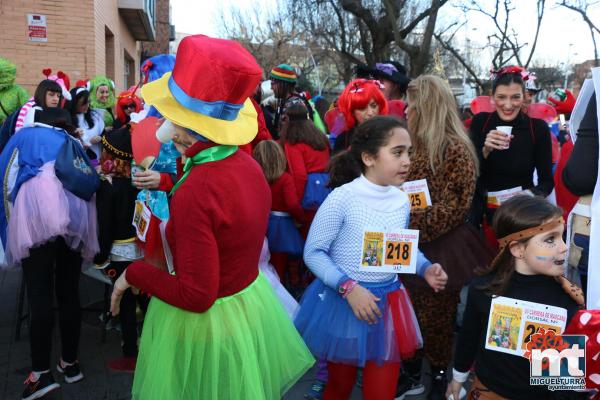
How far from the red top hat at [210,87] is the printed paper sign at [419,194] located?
1466 mm

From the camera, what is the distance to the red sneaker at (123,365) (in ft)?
12.9

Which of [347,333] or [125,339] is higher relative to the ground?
[347,333]

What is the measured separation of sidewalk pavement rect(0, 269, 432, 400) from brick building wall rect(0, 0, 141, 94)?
5304 millimetres

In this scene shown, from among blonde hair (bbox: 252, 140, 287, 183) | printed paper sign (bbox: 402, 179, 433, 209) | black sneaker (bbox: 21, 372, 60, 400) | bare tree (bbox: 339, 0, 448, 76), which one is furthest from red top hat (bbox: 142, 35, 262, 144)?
bare tree (bbox: 339, 0, 448, 76)

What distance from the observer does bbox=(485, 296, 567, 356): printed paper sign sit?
6.93 feet

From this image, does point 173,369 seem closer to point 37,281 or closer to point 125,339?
point 37,281

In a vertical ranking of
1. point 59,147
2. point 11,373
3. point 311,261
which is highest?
point 59,147

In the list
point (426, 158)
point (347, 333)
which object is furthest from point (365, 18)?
point (347, 333)

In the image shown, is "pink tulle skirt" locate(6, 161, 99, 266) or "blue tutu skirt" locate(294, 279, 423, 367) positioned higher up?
"pink tulle skirt" locate(6, 161, 99, 266)

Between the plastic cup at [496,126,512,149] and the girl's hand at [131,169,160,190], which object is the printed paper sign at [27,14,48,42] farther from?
the plastic cup at [496,126,512,149]

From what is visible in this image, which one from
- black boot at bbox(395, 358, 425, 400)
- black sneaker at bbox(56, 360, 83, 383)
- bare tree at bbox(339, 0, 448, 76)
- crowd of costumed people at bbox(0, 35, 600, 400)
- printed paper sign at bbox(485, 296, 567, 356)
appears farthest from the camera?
bare tree at bbox(339, 0, 448, 76)

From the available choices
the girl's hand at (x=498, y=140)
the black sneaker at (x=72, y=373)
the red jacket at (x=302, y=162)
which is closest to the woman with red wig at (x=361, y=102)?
the red jacket at (x=302, y=162)

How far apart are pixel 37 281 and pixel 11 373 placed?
1.00 metres

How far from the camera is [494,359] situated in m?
2.26
